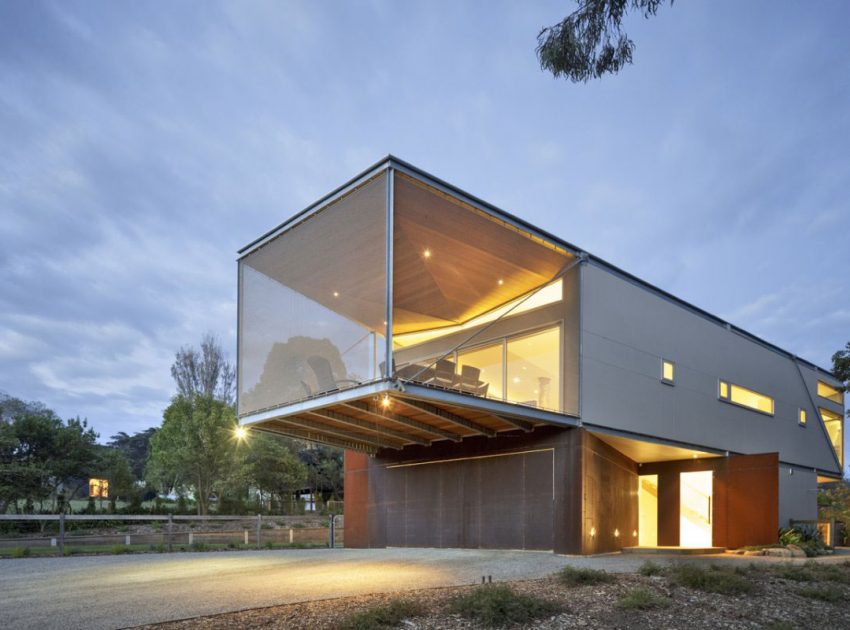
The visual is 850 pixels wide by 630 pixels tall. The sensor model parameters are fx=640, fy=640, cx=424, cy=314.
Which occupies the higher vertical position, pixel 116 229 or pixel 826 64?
pixel 116 229

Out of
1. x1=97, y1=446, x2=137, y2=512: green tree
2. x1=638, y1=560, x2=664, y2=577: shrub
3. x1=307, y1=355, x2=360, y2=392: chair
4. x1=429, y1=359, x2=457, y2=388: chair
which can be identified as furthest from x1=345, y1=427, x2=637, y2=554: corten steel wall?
x1=97, y1=446, x2=137, y2=512: green tree

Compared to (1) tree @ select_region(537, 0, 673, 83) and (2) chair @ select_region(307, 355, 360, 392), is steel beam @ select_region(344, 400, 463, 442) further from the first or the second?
(1) tree @ select_region(537, 0, 673, 83)

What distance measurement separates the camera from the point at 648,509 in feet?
54.9

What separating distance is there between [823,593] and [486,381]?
7156mm

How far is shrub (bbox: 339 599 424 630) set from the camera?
5249 mm

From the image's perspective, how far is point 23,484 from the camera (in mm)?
25406

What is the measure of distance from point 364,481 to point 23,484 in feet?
54.5

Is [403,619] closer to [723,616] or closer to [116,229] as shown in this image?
[723,616]

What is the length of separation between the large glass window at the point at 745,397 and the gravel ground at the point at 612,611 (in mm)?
9482

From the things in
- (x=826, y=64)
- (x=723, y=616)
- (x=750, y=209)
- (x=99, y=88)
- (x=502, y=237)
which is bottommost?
(x=723, y=616)

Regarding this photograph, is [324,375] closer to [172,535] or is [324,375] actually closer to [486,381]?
[486,381]

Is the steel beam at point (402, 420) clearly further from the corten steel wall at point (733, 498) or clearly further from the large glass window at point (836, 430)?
the large glass window at point (836, 430)

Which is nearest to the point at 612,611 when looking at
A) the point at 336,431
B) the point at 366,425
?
the point at 366,425

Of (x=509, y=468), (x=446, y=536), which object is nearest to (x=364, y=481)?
(x=446, y=536)
